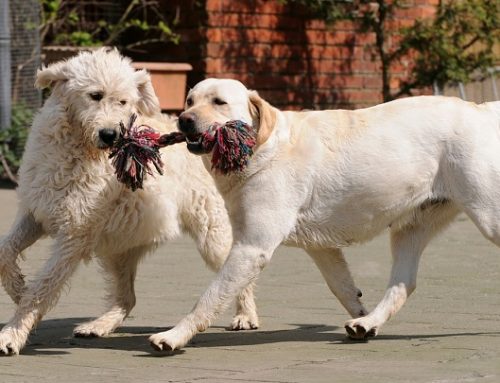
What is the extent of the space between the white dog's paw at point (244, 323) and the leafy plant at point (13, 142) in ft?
24.5

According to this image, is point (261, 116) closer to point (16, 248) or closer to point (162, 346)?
point (162, 346)

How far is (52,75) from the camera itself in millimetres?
6809

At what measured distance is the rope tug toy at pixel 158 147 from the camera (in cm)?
609

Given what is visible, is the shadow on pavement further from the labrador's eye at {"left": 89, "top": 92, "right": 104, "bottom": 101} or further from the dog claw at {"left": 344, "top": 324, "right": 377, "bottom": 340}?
the labrador's eye at {"left": 89, "top": 92, "right": 104, "bottom": 101}

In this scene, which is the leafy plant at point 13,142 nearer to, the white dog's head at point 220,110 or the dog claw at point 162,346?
the white dog's head at point 220,110

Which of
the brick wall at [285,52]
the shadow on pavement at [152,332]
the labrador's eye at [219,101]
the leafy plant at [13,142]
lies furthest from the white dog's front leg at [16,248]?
the brick wall at [285,52]

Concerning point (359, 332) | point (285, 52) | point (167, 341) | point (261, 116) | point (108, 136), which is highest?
point (261, 116)

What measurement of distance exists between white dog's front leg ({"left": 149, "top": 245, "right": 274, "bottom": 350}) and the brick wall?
30.2 ft

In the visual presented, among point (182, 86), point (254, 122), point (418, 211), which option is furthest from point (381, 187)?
point (182, 86)

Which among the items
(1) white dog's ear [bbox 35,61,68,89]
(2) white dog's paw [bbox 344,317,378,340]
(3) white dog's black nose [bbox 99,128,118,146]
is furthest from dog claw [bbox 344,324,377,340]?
(1) white dog's ear [bbox 35,61,68,89]

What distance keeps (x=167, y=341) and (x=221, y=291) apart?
393 millimetres

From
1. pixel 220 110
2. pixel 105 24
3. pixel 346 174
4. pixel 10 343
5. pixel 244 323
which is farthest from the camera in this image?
pixel 105 24

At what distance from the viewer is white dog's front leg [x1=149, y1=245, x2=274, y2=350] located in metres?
6.03

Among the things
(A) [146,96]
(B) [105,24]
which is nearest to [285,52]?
(B) [105,24]
